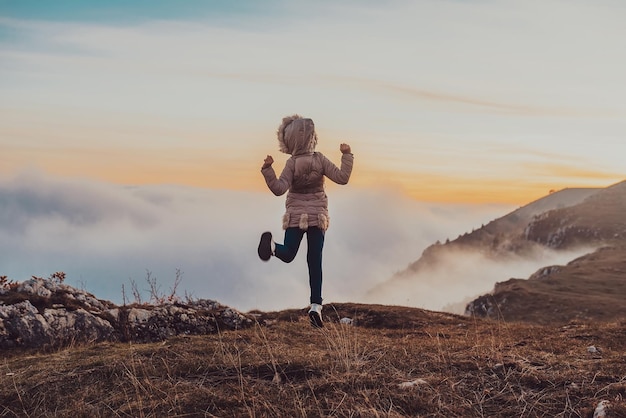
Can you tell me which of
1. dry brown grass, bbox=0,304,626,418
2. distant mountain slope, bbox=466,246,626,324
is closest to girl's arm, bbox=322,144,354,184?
dry brown grass, bbox=0,304,626,418

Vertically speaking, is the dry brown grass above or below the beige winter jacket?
below

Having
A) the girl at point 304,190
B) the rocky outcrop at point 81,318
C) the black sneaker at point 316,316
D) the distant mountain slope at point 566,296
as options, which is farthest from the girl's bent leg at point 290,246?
the distant mountain slope at point 566,296

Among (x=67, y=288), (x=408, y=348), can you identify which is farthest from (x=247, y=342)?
(x=67, y=288)

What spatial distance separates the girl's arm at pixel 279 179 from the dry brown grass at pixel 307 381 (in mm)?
2930

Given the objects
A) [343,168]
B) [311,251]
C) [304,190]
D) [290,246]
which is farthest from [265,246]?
[343,168]

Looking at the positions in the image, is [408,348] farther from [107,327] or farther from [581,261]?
[581,261]

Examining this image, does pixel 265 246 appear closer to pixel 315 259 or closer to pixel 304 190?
pixel 315 259

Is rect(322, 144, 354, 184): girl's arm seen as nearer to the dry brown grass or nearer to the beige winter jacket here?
the beige winter jacket

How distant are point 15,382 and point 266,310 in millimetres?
10249

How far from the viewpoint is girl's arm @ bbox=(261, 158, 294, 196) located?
11594 millimetres

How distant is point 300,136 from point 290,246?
218cm

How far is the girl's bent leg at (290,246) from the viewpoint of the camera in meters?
11.9

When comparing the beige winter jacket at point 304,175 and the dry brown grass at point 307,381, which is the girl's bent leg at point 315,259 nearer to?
the beige winter jacket at point 304,175

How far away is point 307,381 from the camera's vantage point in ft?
23.5
